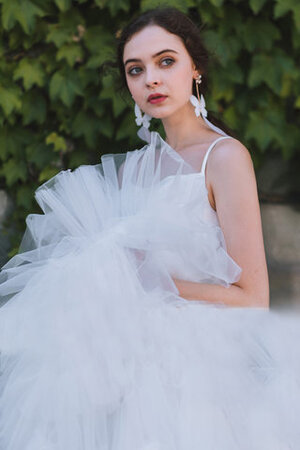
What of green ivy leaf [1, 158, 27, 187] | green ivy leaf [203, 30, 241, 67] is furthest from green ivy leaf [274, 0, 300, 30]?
green ivy leaf [1, 158, 27, 187]

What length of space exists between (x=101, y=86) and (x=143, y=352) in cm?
150

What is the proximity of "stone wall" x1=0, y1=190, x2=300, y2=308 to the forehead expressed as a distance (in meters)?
1.16

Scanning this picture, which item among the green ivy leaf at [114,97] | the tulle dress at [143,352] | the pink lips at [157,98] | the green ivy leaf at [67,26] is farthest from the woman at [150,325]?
the green ivy leaf at [67,26]

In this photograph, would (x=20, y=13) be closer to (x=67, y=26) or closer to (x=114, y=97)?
(x=67, y=26)

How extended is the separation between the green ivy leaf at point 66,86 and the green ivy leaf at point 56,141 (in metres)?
0.16

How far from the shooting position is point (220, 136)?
6.02 ft

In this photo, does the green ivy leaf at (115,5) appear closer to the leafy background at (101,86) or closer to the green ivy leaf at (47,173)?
the leafy background at (101,86)

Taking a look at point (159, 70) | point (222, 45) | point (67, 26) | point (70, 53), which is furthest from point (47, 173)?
point (159, 70)

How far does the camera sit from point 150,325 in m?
1.42

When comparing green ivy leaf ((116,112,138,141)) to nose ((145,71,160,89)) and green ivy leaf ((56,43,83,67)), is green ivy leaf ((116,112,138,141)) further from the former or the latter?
nose ((145,71,160,89))

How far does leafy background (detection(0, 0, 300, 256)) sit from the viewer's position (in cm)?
248

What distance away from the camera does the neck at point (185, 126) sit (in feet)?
6.18

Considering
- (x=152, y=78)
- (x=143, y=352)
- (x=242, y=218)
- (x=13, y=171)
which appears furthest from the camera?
(x=13, y=171)

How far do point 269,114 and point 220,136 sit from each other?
30.5 inches
